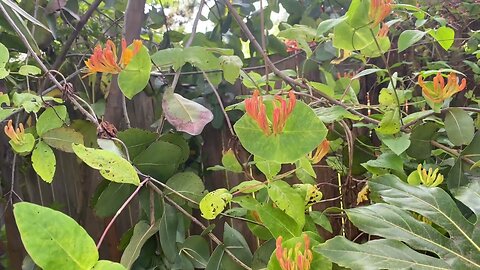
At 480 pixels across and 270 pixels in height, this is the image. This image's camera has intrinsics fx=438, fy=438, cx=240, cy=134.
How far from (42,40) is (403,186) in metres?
1.01

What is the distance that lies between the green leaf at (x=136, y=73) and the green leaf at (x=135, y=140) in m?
0.09

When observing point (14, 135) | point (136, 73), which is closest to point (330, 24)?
point (136, 73)

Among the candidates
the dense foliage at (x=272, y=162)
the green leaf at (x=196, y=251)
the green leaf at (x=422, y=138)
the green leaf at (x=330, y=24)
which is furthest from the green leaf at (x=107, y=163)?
the green leaf at (x=422, y=138)

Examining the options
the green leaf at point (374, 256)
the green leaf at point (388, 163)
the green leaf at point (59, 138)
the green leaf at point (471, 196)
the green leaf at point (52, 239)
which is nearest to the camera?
the green leaf at point (52, 239)

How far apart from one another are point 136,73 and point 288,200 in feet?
0.92

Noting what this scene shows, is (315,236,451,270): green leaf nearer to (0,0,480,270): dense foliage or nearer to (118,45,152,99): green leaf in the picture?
(0,0,480,270): dense foliage

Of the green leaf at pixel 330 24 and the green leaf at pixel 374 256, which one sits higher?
the green leaf at pixel 330 24

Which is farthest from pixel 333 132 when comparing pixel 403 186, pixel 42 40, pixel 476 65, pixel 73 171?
pixel 73 171

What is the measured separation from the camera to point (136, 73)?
0.62 metres

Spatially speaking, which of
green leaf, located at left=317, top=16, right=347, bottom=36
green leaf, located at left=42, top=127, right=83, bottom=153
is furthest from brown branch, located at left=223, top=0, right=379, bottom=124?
green leaf, located at left=42, top=127, right=83, bottom=153

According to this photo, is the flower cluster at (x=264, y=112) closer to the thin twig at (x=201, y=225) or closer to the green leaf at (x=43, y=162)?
the thin twig at (x=201, y=225)

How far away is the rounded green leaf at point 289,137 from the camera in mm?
462

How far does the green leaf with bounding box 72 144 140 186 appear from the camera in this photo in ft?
1.54

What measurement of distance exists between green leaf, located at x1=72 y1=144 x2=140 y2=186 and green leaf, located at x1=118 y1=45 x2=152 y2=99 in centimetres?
17
